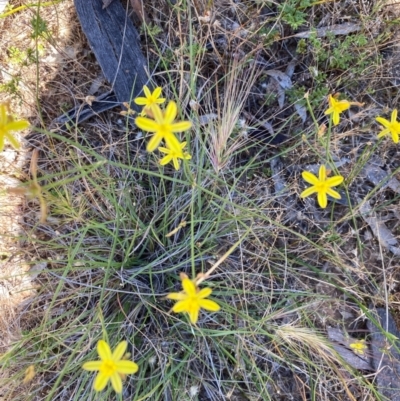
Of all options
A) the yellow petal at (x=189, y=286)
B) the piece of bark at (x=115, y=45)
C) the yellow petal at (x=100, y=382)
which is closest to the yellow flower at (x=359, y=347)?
the yellow petal at (x=189, y=286)

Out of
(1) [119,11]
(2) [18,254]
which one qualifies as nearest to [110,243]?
(2) [18,254]

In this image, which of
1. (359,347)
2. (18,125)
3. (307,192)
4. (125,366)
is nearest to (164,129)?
(18,125)

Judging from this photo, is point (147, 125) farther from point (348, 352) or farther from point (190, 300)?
point (348, 352)

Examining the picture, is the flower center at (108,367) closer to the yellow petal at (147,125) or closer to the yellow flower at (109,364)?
the yellow flower at (109,364)

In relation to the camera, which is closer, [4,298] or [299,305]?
[299,305]

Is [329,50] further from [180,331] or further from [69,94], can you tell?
[180,331]
